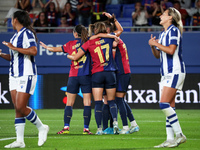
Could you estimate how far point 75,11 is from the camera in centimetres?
1725

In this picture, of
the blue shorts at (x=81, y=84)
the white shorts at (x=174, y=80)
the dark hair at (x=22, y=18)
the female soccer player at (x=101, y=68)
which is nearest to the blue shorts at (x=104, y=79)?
the female soccer player at (x=101, y=68)

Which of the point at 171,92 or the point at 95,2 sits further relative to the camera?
the point at 95,2

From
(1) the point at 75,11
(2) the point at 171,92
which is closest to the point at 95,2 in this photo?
(1) the point at 75,11

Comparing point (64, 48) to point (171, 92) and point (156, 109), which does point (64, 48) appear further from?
point (156, 109)

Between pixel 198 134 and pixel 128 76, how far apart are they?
1634mm

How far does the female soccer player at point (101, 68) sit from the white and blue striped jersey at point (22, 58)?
1.63 metres

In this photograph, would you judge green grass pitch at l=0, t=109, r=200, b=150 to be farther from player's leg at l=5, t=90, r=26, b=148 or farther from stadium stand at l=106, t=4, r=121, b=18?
stadium stand at l=106, t=4, r=121, b=18

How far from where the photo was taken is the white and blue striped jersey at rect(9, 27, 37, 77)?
6.22m

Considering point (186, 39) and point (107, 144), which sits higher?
point (186, 39)

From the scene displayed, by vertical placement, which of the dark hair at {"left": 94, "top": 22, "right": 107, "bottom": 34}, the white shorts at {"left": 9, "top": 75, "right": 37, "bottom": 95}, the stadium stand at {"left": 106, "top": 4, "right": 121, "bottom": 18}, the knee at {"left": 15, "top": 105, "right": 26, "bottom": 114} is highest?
the stadium stand at {"left": 106, "top": 4, "right": 121, "bottom": 18}

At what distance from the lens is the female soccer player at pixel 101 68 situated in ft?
25.2

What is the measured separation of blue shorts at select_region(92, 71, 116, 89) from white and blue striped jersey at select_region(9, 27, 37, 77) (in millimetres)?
1617

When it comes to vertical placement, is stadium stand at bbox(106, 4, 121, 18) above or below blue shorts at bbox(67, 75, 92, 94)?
above

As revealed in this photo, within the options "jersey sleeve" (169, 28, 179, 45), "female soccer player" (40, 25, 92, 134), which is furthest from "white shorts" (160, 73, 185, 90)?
"female soccer player" (40, 25, 92, 134)
